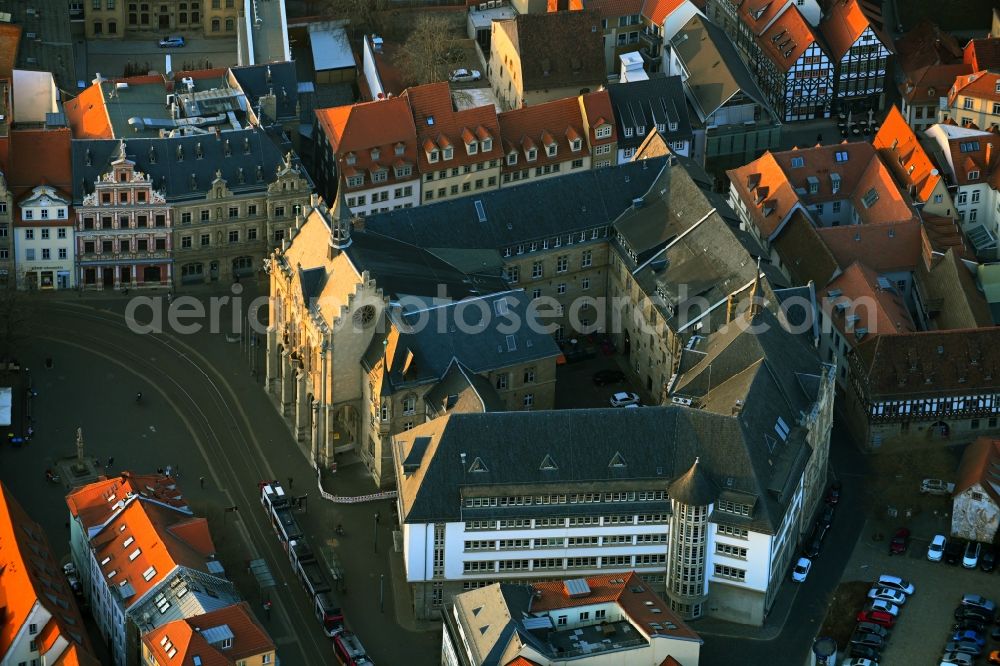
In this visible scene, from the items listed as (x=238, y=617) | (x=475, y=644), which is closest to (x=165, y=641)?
(x=238, y=617)

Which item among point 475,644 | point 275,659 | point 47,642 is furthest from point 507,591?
point 47,642

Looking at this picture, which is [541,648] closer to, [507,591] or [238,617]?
[507,591]

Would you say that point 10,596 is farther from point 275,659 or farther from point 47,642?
point 275,659

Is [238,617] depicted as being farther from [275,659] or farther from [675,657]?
[675,657]

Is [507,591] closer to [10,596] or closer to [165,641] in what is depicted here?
[165,641]

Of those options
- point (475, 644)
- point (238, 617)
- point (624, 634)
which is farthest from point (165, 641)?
point (624, 634)
